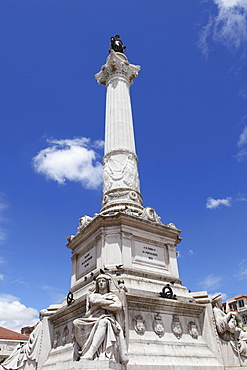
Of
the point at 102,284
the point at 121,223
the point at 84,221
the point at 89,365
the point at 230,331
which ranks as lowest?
the point at 89,365

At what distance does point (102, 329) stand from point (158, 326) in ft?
10.3

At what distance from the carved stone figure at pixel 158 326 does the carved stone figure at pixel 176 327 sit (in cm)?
53

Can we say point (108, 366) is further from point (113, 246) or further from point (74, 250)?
point (74, 250)

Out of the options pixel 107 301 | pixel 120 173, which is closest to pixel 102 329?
pixel 107 301

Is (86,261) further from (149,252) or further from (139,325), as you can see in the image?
(139,325)

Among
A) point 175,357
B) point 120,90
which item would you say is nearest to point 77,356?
point 175,357

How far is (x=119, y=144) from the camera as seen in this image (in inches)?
695

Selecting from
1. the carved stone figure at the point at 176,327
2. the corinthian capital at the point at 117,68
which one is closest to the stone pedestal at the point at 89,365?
the carved stone figure at the point at 176,327

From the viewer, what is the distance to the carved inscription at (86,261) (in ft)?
43.9

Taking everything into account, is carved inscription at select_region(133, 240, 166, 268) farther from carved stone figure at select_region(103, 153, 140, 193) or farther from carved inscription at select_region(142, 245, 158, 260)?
carved stone figure at select_region(103, 153, 140, 193)

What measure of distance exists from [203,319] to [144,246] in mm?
3590

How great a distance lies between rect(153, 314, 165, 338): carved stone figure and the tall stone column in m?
4.88

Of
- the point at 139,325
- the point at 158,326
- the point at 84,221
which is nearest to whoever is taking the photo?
the point at 139,325

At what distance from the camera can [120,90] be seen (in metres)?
19.8
